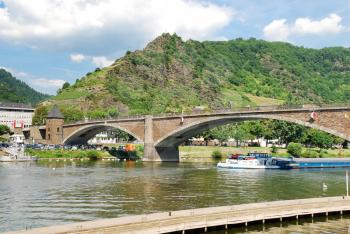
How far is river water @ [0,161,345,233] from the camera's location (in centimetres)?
3712

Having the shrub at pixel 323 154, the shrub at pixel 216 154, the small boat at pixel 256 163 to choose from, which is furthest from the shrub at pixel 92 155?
the shrub at pixel 323 154

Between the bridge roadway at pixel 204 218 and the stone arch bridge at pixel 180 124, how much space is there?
3637 centimetres

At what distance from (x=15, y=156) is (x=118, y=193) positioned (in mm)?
56428

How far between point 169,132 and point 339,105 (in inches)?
1560

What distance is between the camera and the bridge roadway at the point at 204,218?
83.4 ft

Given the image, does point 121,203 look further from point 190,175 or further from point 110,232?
point 190,175

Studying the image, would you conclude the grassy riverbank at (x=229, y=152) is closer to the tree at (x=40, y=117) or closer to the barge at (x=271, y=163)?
the barge at (x=271, y=163)

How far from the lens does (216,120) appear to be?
295 ft

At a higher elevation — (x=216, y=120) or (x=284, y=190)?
(x=216, y=120)

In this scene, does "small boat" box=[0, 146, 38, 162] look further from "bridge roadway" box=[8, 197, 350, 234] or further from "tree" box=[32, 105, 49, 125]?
"bridge roadway" box=[8, 197, 350, 234]

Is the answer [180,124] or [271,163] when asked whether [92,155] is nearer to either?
A: [180,124]

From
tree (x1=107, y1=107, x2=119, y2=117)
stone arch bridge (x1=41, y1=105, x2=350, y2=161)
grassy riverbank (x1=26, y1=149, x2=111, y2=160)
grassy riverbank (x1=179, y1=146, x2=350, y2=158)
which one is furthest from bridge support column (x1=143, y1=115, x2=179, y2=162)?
tree (x1=107, y1=107, x2=119, y2=117)

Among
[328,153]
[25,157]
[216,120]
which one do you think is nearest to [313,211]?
[216,120]

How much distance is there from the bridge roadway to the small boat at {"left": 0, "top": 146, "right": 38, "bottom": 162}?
74590mm
